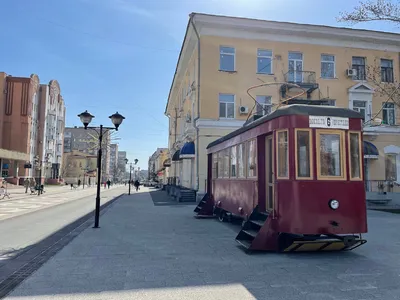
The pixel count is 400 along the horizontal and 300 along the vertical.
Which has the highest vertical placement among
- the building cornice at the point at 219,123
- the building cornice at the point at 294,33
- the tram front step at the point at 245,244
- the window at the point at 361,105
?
the building cornice at the point at 294,33

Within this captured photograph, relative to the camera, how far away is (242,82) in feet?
73.0

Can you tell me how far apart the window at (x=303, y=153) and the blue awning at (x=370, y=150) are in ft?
59.1

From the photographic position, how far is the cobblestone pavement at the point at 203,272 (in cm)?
467

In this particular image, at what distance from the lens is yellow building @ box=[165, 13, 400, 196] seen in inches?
849

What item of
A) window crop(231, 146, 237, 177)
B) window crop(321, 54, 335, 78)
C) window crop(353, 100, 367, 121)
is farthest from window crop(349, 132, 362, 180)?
window crop(353, 100, 367, 121)

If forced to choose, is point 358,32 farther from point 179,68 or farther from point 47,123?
point 47,123

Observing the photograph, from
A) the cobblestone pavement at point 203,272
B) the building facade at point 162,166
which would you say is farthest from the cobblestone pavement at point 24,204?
the building facade at point 162,166

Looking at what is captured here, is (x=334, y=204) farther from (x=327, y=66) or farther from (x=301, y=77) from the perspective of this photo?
(x=327, y=66)

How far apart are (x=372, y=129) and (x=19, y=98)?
2050 inches

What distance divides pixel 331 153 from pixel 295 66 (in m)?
17.9

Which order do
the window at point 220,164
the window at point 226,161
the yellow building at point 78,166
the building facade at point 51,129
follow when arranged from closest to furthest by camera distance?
the window at point 226,161
the window at point 220,164
the building facade at point 51,129
the yellow building at point 78,166

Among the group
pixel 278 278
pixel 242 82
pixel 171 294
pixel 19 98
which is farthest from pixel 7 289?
pixel 19 98

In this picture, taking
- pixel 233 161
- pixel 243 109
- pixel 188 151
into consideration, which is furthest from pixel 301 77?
pixel 233 161

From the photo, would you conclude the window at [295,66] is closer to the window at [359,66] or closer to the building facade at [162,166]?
the window at [359,66]
